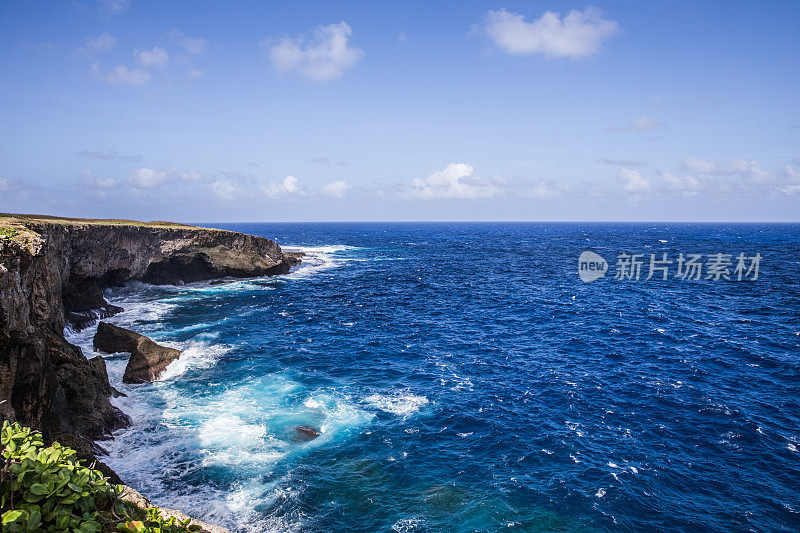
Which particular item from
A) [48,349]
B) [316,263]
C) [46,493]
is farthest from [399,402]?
[316,263]

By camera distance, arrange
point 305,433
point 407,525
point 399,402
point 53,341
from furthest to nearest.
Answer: point 399,402
point 305,433
point 53,341
point 407,525

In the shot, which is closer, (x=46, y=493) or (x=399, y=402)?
(x=46, y=493)

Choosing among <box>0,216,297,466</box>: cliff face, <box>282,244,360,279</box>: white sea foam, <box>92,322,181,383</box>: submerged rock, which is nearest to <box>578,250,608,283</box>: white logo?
<box>282,244,360,279</box>: white sea foam

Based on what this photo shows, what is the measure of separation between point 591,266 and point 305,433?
84845 mm

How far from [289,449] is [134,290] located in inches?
1995

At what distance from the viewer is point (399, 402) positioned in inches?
1067

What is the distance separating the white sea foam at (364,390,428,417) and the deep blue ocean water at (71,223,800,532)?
171 mm

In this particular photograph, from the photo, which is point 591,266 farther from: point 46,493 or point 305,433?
point 46,493

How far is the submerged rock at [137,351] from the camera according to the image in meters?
30.0

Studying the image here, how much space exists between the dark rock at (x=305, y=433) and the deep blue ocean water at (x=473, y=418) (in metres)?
0.51

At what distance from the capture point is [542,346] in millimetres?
37688

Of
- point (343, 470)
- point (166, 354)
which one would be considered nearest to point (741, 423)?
point (343, 470)

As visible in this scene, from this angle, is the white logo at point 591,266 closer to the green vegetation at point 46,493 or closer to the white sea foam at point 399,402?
the white sea foam at point 399,402

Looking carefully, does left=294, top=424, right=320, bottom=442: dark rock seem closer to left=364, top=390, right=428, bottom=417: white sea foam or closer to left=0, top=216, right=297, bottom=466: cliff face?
left=364, top=390, right=428, bottom=417: white sea foam
